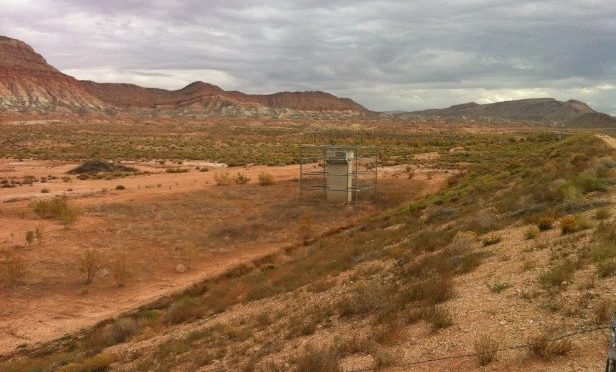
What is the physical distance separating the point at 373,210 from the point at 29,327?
16.7 meters

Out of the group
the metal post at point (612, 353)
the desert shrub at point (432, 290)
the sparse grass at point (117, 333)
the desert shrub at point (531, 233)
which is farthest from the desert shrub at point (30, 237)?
the metal post at point (612, 353)

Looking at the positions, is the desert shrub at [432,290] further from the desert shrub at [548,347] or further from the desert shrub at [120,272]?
the desert shrub at [120,272]

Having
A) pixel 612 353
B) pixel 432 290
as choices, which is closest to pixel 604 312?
pixel 612 353

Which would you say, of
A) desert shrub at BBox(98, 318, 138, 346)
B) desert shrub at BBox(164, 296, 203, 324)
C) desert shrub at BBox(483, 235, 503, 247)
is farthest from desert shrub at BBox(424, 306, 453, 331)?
desert shrub at BBox(98, 318, 138, 346)

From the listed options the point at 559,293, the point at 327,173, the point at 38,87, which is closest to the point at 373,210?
the point at 327,173

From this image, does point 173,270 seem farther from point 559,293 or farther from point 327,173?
point 559,293

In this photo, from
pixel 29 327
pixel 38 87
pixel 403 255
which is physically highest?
pixel 38 87

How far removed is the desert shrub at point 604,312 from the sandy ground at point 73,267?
41.4ft

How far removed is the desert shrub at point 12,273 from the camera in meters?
19.3

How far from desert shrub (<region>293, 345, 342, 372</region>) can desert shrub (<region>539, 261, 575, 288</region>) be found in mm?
3465

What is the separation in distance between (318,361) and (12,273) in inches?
569

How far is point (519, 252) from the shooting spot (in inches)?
463

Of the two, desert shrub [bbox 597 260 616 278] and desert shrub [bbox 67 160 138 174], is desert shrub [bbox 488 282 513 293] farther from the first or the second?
desert shrub [bbox 67 160 138 174]

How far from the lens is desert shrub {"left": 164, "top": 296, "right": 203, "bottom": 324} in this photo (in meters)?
14.9
